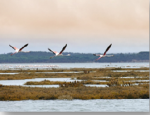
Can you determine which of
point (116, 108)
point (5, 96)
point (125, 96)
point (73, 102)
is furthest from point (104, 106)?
point (5, 96)

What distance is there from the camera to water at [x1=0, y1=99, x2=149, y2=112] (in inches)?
1006

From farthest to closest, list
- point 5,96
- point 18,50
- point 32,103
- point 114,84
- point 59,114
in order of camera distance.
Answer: point 114,84
point 18,50
point 5,96
point 32,103
point 59,114

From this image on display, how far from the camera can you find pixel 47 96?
→ 1215 inches

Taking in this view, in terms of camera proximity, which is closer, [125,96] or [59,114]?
[59,114]

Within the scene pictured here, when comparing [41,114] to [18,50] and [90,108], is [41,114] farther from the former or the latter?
[18,50]

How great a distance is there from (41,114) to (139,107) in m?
7.49

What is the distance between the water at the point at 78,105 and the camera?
83.9 ft

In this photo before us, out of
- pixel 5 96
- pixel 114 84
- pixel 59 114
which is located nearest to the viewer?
pixel 59 114

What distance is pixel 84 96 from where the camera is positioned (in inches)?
1228

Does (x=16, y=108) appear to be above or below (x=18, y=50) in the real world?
below

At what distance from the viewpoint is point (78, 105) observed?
89.8 feet

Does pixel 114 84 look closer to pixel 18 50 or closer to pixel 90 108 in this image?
pixel 18 50

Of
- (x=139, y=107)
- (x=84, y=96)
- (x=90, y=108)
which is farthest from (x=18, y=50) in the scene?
(x=139, y=107)

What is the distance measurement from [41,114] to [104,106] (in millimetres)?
5748
